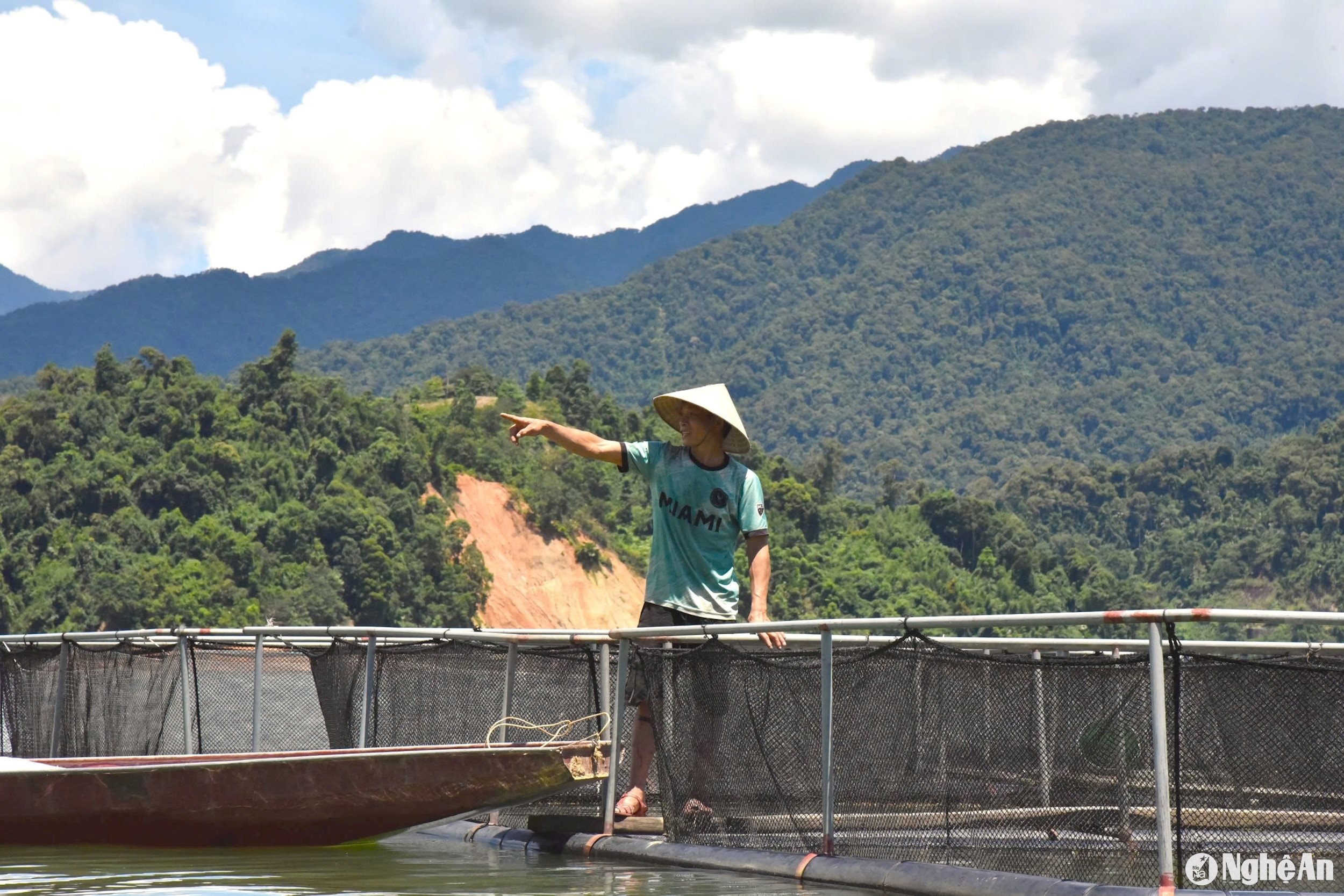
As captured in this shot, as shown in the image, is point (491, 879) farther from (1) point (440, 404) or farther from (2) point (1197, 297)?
(2) point (1197, 297)

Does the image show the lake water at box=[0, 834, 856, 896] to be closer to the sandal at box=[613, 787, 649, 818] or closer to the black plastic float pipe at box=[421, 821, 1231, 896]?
the black plastic float pipe at box=[421, 821, 1231, 896]

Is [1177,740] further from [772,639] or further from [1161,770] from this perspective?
[772,639]

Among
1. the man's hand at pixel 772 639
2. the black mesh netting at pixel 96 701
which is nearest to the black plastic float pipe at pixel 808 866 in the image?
the man's hand at pixel 772 639

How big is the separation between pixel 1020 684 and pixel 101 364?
206ft

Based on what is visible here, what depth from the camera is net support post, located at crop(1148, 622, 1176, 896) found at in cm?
538

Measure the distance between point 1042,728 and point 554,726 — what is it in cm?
276

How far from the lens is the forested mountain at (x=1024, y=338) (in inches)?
6102

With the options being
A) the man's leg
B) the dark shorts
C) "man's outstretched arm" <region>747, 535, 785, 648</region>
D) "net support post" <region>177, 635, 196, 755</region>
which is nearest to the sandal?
the man's leg

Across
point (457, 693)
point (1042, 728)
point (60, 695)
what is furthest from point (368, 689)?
point (1042, 728)

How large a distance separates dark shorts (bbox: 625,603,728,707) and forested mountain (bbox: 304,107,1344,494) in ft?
459

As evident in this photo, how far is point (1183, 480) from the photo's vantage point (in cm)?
10369

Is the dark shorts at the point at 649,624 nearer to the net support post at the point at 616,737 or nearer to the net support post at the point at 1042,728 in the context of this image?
the net support post at the point at 616,737

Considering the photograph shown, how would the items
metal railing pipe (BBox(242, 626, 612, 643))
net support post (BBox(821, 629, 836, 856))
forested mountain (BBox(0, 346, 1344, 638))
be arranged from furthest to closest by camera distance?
forested mountain (BBox(0, 346, 1344, 638))
metal railing pipe (BBox(242, 626, 612, 643))
net support post (BBox(821, 629, 836, 856))

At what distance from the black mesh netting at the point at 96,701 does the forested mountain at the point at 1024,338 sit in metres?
137
